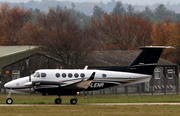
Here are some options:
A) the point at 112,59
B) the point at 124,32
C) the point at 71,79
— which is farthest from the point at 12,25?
the point at 71,79

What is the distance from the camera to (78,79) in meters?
29.9

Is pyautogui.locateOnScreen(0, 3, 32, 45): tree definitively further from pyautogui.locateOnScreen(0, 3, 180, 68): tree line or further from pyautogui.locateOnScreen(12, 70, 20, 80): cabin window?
pyautogui.locateOnScreen(12, 70, 20, 80): cabin window

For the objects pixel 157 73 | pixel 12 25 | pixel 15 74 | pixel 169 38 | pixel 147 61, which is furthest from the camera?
pixel 12 25

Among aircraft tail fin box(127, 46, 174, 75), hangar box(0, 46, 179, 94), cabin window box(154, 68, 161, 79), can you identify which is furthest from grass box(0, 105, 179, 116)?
cabin window box(154, 68, 161, 79)

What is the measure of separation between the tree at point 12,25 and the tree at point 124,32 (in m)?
16.1

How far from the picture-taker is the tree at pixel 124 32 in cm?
7314

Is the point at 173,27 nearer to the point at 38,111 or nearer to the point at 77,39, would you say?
the point at 77,39

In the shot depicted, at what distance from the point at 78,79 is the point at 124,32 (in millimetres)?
46776

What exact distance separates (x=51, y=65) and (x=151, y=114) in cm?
2188

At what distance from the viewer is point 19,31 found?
264 ft

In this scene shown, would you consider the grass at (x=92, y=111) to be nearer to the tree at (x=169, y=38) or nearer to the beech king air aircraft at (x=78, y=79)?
the beech king air aircraft at (x=78, y=79)

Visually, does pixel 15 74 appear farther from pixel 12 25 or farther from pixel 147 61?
pixel 12 25

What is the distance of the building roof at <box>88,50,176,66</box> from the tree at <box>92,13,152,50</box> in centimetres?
2041

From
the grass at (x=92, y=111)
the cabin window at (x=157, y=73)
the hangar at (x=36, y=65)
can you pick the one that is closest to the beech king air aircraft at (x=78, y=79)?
the grass at (x=92, y=111)
